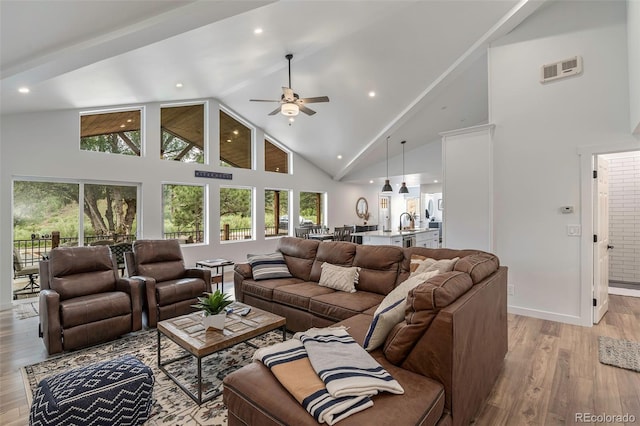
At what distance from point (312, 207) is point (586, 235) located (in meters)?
7.04

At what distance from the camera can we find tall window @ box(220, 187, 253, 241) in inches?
289

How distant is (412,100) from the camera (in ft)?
21.0

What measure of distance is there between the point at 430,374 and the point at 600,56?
14.2ft

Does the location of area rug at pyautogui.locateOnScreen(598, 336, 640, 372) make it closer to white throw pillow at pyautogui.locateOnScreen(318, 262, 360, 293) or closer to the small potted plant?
white throw pillow at pyautogui.locateOnScreen(318, 262, 360, 293)

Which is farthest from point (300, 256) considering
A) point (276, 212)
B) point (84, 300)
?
point (276, 212)

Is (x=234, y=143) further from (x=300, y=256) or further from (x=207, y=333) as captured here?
(x=207, y=333)

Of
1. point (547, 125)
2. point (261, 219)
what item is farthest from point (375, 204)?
point (547, 125)

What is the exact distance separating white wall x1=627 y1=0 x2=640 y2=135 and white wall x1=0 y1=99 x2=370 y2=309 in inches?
267

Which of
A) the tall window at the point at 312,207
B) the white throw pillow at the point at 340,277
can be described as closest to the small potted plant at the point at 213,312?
the white throw pillow at the point at 340,277

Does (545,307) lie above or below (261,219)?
below

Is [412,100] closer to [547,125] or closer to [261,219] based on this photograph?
[547,125]

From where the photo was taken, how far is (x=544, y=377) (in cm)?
254

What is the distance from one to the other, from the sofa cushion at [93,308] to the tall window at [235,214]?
Result: 12.8 feet

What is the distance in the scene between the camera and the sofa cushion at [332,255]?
379cm
